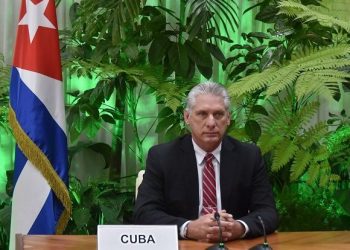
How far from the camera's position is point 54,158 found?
3.39 meters

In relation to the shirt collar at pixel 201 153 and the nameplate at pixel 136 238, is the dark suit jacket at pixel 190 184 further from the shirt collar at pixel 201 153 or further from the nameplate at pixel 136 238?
the nameplate at pixel 136 238

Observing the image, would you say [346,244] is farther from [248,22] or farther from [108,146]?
Answer: [248,22]

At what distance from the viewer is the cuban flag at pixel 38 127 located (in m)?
3.35

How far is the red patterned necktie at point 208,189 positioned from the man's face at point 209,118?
115 millimetres

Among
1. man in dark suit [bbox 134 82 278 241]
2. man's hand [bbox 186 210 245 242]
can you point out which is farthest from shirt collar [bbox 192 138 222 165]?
man's hand [bbox 186 210 245 242]

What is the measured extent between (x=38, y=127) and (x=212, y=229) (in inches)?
50.3

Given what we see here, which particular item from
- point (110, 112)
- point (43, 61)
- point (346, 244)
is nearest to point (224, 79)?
point (110, 112)

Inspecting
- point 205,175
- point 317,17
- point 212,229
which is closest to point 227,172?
point 205,175

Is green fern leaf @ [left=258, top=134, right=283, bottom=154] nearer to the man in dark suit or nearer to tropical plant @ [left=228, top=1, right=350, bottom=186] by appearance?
tropical plant @ [left=228, top=1, right=350, bottom=186]

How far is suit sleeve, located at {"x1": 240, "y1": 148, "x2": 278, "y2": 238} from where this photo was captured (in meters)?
2.67

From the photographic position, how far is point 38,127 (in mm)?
3365

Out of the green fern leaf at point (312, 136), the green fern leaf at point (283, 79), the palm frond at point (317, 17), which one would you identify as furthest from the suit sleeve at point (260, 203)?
the green fern leaf at point (312, 136)

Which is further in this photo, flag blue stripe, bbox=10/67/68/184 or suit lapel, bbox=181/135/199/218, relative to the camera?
flag blue stripe, bbox=10/67/68/184

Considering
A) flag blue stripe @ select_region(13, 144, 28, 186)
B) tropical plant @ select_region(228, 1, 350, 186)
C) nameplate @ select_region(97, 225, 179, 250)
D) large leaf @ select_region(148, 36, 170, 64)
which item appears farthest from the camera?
large leaf @ select_region(148, 36, 170, 64)
